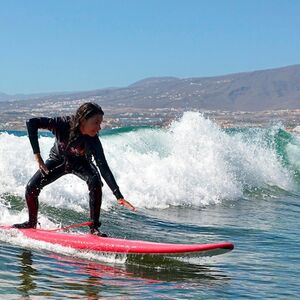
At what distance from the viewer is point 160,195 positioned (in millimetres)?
13422

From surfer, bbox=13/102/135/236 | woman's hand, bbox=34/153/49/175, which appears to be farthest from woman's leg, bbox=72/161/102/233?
woman's hand, bbox=34/153/49/175

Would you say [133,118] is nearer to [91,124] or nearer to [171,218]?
[171,218]

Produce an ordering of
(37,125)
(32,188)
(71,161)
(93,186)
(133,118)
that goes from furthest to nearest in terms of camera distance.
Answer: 1. (133,118)
2. (32,188)
3. (71,161)
4. (93,186)
5. (37,125)

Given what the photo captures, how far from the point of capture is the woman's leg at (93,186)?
6914mm

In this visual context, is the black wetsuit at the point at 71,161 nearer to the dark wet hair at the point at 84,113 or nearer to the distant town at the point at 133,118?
the dark wet hair at the point at 84,113

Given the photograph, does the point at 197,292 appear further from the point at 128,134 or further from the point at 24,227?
the point at 128,134

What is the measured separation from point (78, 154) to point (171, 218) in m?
4.55

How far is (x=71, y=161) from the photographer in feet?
23.0

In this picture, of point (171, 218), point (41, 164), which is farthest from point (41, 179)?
point (171, 218)

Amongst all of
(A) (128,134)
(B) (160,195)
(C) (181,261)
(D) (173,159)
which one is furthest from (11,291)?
(A) (128,134)

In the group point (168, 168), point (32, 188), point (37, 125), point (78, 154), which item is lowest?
point (168, 168)

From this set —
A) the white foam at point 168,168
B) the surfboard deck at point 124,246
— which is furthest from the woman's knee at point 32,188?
the white foam at point 168,168

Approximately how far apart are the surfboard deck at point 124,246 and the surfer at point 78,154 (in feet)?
0.79

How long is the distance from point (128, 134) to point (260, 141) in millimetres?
8686
